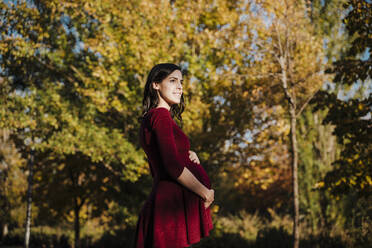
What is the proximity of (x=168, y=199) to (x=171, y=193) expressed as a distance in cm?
4

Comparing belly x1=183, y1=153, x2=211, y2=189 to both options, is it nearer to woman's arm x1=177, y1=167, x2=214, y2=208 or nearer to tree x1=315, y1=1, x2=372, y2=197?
woman's arm x1=177, y1=167, x2=214, y2=208

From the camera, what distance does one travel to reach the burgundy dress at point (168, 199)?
1817 millimetres

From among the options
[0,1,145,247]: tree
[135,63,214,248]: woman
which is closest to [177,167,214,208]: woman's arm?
[135,63,214,248]: woman

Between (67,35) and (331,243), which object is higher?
(67,35)

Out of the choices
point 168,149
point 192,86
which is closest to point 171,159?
point 168,149

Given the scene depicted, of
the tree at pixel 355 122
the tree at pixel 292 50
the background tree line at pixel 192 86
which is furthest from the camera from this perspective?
the background tree line at pixel 192 86

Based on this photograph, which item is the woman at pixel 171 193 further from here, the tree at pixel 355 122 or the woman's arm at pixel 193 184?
the tree at pixel 355 122

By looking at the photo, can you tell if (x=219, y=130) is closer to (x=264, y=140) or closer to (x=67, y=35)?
(x=264, y=140)

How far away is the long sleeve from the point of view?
5.90 feet

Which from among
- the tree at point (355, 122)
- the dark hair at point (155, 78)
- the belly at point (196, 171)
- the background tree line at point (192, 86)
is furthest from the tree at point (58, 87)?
the belly at point (196, 171)

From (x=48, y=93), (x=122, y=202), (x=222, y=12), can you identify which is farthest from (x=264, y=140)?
(x=48, y=93)

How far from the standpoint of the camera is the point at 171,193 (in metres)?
1.88

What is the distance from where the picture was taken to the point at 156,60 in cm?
941

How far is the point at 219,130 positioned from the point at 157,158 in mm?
8755
